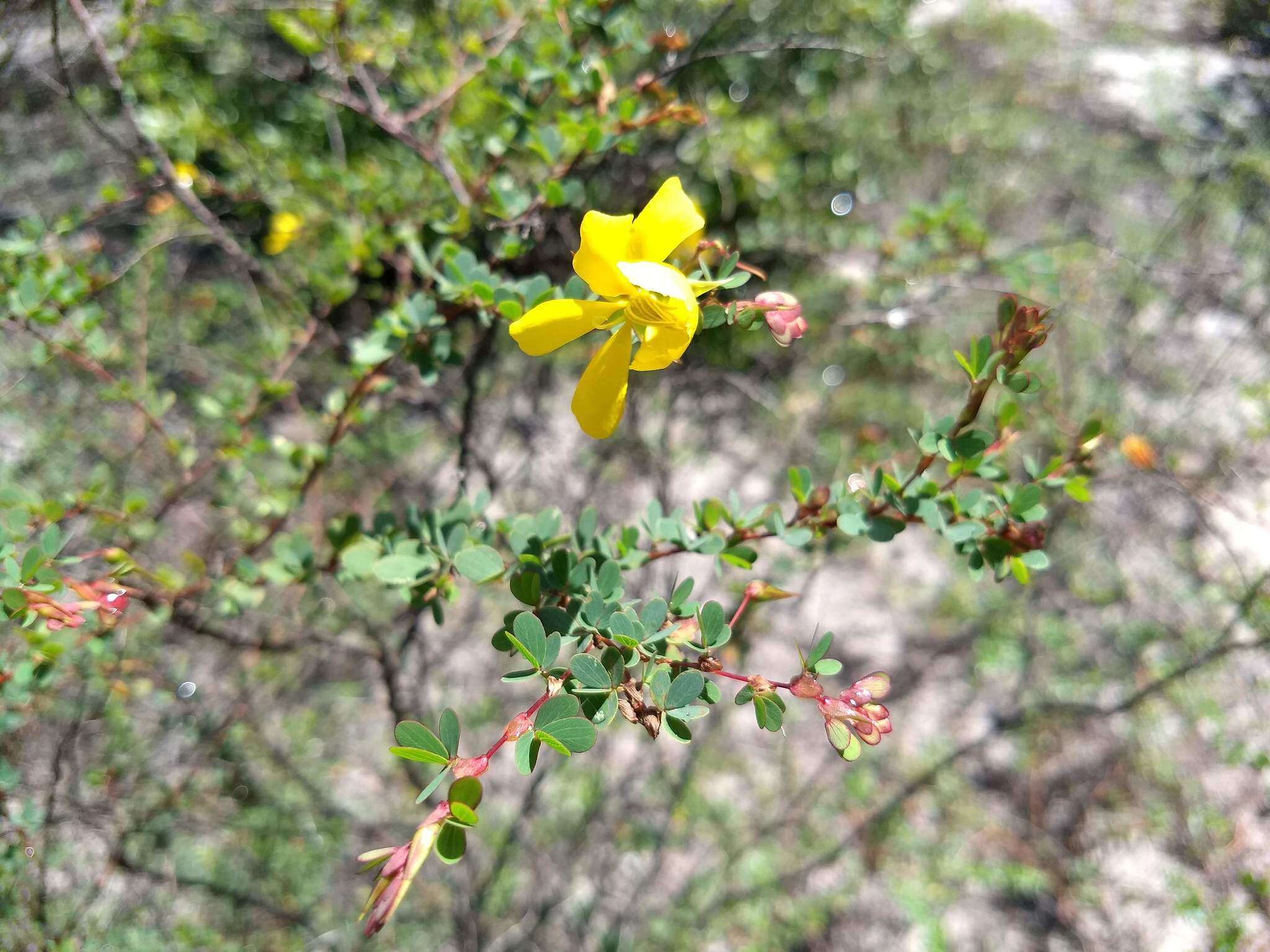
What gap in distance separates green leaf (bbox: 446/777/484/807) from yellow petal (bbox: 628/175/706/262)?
0.56 m

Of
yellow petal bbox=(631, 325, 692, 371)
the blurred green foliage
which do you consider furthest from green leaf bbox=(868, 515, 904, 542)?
yellow petal bbox=(631, 325, 692, 371)

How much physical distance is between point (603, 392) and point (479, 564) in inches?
9.8

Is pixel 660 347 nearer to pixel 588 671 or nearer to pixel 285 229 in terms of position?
pixel 588 671

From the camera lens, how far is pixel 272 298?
6.96ft

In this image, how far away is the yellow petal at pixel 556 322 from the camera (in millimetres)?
703

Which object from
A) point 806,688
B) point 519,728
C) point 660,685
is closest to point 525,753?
point 519,728

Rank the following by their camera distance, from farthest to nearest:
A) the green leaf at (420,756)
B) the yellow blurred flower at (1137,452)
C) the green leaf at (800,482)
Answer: the yellow blurred flower at (1137,452) < the green leaf at (800,482) < the green leaf at (420,756)

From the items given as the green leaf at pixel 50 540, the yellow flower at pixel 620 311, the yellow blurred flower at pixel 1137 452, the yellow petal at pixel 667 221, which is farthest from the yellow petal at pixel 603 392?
the yellow blurred flower at pixel 1137 452

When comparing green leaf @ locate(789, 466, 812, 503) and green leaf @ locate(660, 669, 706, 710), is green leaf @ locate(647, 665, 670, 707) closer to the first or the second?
green leaf @ locate(660, 669, 706, 710)

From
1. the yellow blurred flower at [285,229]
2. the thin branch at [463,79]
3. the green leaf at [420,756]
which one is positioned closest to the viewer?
the green leaf at [420,756]

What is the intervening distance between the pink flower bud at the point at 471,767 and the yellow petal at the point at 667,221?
1.79 feet

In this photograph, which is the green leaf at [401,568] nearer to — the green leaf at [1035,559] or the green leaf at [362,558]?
the green leaf at [362,558]

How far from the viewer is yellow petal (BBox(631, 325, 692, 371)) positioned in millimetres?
685

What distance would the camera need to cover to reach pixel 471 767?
58 centimetres
